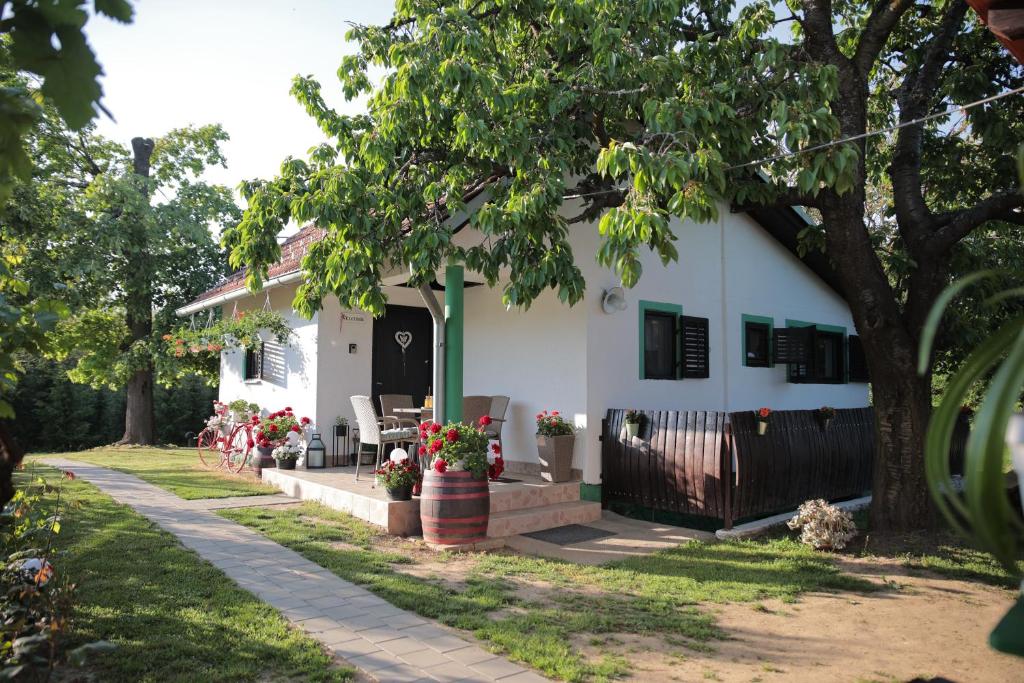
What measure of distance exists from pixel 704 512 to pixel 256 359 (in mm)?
8709

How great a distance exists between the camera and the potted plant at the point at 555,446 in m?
8.27

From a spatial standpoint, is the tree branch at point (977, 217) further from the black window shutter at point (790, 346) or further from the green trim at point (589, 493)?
the green trim at point (589, 493)

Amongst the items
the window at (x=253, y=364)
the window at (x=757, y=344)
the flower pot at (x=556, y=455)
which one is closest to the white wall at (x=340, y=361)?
the window at (x=253, y=364)

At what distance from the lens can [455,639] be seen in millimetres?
4254

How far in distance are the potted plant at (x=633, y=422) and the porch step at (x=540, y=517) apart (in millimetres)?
947

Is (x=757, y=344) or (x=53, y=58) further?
(x=757, y=344)

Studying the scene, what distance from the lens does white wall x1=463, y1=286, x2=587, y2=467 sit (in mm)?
8547

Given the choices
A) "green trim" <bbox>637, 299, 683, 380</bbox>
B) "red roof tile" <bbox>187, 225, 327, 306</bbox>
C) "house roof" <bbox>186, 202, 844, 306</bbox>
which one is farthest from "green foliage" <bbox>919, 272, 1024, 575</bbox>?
"house roof" <bbox>186, 202, 844, 306</bbox>

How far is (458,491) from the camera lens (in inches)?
257

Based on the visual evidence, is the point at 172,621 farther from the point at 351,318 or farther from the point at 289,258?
the point at 289,258

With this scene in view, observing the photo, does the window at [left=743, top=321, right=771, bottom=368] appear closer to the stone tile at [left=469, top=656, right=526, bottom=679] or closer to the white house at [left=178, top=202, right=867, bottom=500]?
the white house at [left=178, top=202, right=867, bottom=500]

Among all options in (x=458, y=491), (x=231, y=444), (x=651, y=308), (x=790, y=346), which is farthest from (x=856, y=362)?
(x=231, y=444)

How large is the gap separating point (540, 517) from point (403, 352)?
480cm

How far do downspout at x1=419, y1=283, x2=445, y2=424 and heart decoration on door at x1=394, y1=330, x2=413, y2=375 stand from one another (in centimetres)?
357
